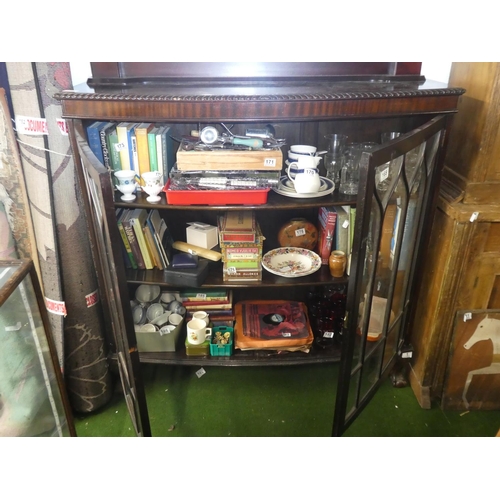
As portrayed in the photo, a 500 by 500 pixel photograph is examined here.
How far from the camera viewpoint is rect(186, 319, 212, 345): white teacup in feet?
5.77

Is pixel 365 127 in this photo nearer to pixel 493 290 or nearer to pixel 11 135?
pixel 493 290

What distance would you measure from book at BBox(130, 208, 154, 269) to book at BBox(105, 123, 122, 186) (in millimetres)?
175

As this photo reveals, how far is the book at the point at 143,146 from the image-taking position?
57.4 inches

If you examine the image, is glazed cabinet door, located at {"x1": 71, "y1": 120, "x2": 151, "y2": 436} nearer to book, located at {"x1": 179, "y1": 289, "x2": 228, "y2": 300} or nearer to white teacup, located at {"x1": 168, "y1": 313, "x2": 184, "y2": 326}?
white teacup, located at {"x1": 168, "y1": 313, "x2": 184, "y2": 326}

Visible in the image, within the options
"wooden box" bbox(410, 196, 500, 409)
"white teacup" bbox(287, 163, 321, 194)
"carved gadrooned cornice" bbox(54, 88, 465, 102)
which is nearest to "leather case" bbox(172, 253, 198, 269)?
"white teacup" bbox(287, 163, 321, 194)

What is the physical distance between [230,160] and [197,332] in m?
0.75

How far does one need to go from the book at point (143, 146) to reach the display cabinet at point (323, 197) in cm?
11

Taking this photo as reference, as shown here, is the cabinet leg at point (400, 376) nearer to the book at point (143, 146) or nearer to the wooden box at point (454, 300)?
the wooden box at point (454, 300)

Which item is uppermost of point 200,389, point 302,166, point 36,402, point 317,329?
point 302,166

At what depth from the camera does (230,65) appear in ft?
5.19

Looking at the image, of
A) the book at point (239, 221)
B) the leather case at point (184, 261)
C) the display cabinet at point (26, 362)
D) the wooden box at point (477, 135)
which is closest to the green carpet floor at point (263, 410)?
the display cabinet at point (26, 362)

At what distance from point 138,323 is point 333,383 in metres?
0.96

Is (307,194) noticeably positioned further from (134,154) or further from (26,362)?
(26,362)

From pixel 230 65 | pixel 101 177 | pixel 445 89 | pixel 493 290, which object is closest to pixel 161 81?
pixel 230 65
